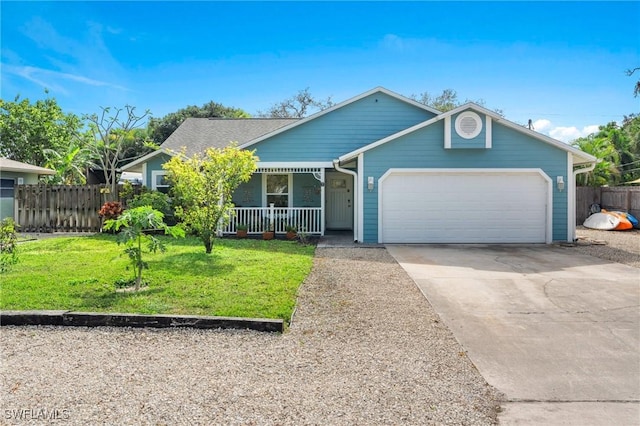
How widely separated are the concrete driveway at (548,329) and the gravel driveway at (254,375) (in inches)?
12.1

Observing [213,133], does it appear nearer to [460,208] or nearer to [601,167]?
[460,208]

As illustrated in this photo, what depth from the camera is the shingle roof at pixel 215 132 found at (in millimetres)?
15984

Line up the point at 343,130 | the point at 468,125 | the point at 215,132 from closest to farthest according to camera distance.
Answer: the point at 468,125 → the point at 343,130 → the point at 215,132

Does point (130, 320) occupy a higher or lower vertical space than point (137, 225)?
lower

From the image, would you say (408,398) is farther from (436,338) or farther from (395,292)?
(395,292)

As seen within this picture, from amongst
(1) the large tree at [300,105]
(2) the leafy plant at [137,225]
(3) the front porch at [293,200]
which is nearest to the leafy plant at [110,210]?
(3) the front porch at [293,200]

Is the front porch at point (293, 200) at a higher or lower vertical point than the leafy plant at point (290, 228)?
higher

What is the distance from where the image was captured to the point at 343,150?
47.5 ft

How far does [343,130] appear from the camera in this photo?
14.5 meters

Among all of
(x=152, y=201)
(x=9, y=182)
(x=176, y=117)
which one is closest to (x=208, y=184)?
(x=152, y=201)

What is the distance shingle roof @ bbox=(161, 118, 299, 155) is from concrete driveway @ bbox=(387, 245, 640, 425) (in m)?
10.1

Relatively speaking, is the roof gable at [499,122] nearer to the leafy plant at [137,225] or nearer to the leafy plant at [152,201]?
the leafy plant at [152,201]

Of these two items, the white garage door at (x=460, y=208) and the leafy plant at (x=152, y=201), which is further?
the leafy plant at (x=152, y=201)

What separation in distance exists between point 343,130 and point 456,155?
4.18m
